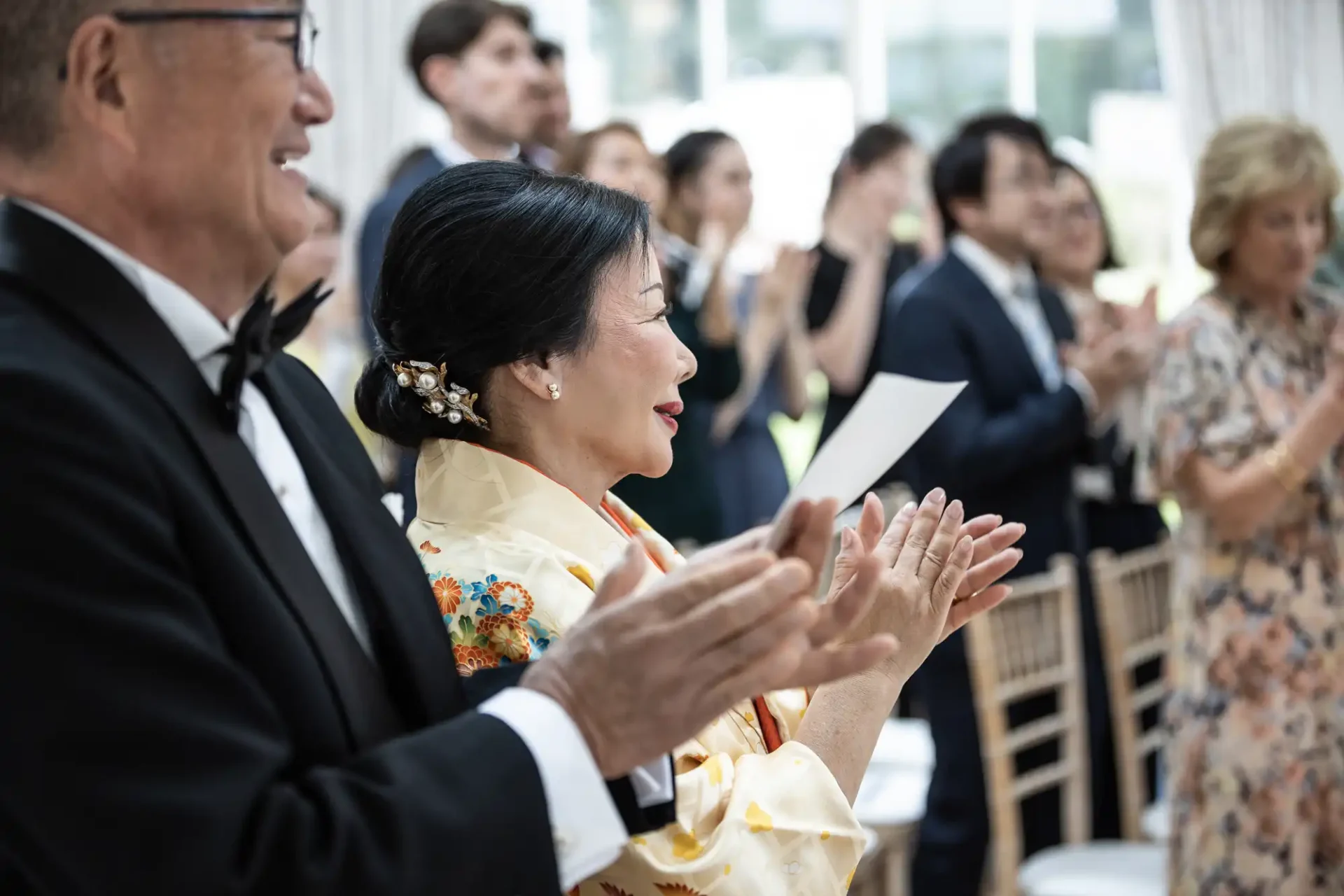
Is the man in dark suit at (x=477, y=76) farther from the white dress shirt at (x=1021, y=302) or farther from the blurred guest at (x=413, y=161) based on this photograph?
the white dress shirt at (x=1021, y=302)

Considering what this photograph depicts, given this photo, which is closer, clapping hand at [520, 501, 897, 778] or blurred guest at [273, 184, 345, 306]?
clapping hand at [520, 501, 897, 778]

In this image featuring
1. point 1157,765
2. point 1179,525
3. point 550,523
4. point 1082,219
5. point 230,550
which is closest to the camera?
point 230,550

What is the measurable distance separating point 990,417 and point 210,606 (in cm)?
236

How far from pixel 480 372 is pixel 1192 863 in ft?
5.53

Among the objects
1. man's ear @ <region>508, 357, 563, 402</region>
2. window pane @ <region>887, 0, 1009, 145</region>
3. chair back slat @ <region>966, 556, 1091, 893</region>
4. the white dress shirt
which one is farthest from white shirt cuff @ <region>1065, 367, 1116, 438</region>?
window pane @ <region>887, 0, 1009, 145</region>

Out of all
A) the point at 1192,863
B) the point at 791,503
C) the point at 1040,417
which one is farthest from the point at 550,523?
the point at 1040,417

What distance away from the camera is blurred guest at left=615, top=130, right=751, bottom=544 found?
320cm

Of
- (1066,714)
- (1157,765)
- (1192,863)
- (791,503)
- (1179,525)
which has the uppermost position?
(791,503)

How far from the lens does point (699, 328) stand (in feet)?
11.0

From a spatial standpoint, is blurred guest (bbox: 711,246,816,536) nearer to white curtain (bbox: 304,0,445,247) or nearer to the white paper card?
the white paper card

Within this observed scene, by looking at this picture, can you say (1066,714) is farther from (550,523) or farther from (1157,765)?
(550,523)

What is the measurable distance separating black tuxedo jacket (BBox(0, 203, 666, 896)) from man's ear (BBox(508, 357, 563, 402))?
0.43 meters

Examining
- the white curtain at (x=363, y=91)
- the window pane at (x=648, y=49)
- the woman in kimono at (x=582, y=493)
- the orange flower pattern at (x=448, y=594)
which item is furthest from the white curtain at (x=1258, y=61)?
the orange flower pattern at (x=448, y=594)

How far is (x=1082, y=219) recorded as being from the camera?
415 cm
